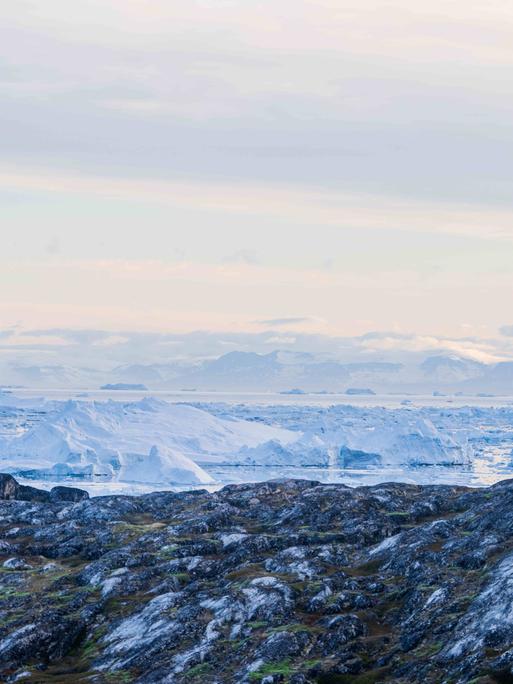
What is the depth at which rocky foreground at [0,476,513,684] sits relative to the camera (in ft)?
94.2

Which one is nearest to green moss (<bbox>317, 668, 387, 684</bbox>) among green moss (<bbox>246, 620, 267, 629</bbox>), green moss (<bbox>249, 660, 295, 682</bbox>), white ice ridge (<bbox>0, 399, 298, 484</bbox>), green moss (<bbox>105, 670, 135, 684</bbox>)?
green moss (<bbox>249, 660, 295, 682</bbox>)

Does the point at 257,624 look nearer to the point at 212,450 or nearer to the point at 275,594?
the point at 275,594

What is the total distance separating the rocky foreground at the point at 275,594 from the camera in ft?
94.2

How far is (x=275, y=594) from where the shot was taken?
114 feet

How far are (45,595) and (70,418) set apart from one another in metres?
103

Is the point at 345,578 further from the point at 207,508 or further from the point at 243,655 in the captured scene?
the point at 207,508

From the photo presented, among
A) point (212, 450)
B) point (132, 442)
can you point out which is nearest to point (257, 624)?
point (132, 442)

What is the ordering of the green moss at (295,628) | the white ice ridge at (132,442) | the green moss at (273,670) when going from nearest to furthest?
the green moss at (273,670)
the green moss at (295,628)
the white ice ridge at (132,442)

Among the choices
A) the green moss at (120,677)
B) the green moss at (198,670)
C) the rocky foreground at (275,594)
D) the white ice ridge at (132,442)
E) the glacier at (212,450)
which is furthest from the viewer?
the glacier at (212,450)

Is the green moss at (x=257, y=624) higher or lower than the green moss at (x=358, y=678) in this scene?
lower

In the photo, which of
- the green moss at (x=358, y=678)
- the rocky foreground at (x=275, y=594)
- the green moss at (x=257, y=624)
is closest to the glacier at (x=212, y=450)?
the rocky foreground at (x=275, y=594)

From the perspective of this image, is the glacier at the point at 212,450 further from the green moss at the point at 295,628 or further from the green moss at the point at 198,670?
the green moss at the point at 198,670

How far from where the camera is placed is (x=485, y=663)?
2497 centimetres

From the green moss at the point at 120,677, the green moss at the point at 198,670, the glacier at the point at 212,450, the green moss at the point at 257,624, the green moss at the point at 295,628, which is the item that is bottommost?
the glacier at the point at 212,450
